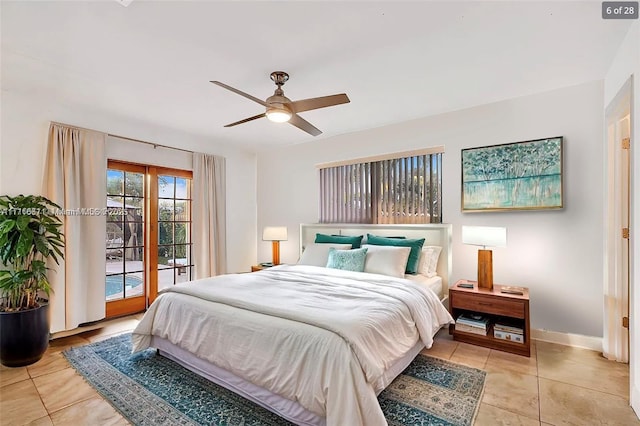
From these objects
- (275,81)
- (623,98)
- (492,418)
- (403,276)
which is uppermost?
(275,81)

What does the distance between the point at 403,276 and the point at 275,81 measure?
2311 millimetres

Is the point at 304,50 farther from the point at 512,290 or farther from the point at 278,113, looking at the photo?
the point at 512,290

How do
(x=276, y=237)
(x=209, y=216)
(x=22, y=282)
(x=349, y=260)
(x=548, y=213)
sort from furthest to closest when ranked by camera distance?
1. (x=276, y=237)
2. (x=209, y=216)
3. (x=349, y=260)
4. (x=548, y=213)
5. (x=22, y=282)

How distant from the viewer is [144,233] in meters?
4.30

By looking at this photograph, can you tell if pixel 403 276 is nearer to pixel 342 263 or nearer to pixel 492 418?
pixel 342 263

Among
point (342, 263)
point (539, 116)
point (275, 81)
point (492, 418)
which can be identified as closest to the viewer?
point (492, 418)

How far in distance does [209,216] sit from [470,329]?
12.8 ft

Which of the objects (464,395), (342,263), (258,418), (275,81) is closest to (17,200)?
(275,81)

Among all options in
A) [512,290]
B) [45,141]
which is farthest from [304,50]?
[45,141]

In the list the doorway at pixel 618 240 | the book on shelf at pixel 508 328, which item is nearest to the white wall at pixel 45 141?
the book on shelf at pixel 508 328

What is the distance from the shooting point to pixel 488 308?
2953mm

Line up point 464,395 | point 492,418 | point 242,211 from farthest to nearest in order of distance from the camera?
point 242,211, point 464,395, point 492,418

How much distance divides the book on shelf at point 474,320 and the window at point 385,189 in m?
1.15

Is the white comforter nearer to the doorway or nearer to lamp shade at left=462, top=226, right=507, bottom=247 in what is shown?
lamp shade at left=462, top=226, right=507, bottom=247
